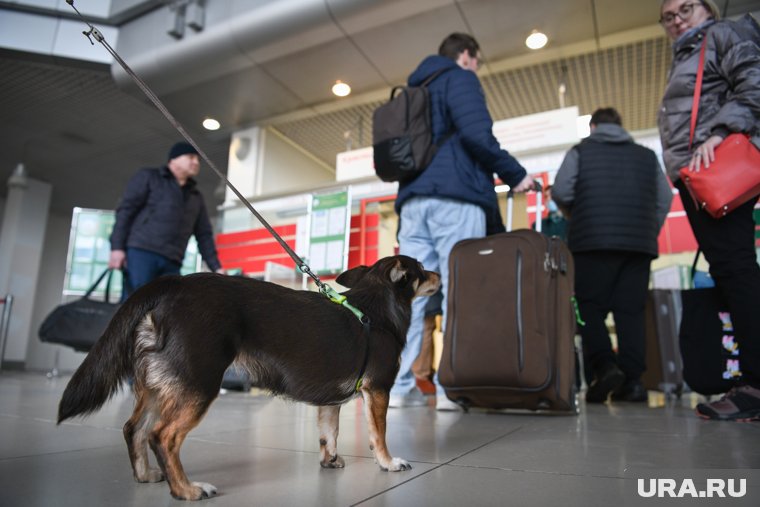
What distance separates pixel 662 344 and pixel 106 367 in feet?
14.0

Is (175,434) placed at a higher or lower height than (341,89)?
lower

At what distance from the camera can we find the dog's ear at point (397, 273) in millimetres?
1744

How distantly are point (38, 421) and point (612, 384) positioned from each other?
3.19m

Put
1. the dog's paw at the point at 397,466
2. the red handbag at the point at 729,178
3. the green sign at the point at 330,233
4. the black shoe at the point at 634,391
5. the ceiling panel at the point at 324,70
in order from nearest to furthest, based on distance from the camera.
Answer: the dog's paw at the point at 397,466, the red handbag at the point at 729,178, the black shoe at the point at 634,391, the ceiling panel at the point at 324,70, the green sign at the point at 330,233

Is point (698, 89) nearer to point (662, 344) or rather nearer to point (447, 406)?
point (447, 406)

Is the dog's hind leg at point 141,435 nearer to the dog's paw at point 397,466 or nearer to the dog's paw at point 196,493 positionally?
the dog's paw at point 196,493

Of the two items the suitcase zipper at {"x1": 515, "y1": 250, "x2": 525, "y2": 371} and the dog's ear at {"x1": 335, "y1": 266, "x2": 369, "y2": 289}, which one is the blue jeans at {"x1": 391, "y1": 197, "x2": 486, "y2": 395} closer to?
the suitcase zipper at {"x1": 515, "y1": 250, "x2": 525, "y2": 371}

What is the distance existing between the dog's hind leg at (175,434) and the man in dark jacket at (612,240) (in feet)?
9.38

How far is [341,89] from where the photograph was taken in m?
7.52

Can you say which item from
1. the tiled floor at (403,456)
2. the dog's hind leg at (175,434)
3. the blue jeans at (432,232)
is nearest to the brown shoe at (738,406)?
the tiled floor at (403,456)

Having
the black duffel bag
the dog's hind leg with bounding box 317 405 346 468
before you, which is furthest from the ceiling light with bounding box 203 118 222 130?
the dog's hind leg with bounding box 317 405 346 468

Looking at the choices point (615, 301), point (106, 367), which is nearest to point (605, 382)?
point (615, 301)

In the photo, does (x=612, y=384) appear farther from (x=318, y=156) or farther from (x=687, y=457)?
(x=318, y=156)

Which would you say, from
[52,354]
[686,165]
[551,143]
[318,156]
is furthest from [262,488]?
[52,354]
